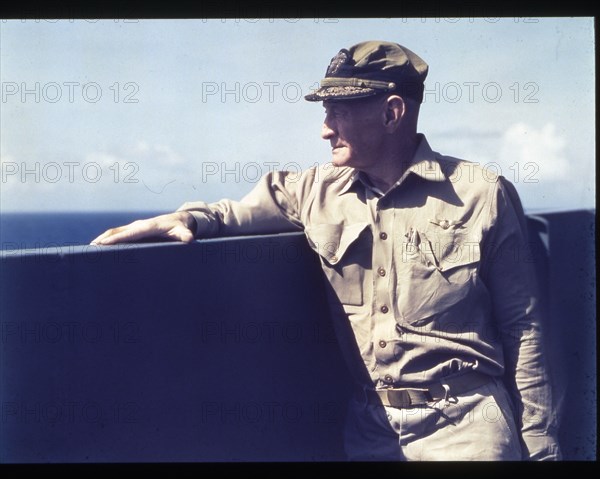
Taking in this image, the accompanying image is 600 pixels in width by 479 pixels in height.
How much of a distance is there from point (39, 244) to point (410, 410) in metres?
1.40

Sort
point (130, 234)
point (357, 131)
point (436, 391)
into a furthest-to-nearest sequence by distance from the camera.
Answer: point (357, 131), point (436, 391), point (130, 234)

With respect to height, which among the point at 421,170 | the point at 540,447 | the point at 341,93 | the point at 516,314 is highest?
the point at 341,93

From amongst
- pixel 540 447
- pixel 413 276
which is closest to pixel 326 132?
pixel 413 276

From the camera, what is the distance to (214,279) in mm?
2855

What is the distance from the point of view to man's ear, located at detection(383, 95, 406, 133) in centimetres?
296

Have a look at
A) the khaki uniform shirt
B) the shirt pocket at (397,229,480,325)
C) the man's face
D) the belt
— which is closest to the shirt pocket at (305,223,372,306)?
the khaki uniform shirt

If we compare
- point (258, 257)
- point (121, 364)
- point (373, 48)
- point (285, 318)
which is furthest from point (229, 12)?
point (121, 364)

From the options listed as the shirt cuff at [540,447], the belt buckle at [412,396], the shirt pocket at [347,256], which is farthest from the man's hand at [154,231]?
the shirt cuff at [540,447]

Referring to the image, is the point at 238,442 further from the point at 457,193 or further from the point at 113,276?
the point at 457,193

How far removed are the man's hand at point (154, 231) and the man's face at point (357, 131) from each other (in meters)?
0.59

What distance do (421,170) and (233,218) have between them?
68 cm

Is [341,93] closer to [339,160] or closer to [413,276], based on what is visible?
[339,160]

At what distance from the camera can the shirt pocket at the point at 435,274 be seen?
2871 mm

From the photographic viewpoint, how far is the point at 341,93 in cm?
294
